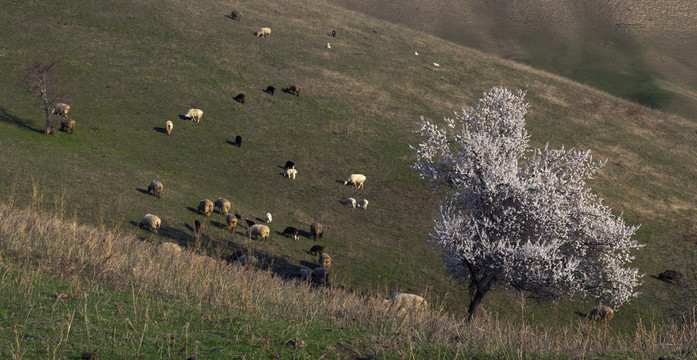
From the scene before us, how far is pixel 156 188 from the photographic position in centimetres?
3731

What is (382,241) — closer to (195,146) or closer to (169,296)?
(195,146)

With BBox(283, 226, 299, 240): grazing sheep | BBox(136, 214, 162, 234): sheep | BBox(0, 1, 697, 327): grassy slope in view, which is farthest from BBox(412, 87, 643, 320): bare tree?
BBox(136, 214, 162, 234): sheep

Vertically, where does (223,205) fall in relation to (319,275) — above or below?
above

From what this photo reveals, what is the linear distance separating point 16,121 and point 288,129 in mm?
22347

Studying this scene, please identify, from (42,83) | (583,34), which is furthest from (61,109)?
(583,34)

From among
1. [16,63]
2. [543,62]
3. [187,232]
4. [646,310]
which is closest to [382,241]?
[187,232]

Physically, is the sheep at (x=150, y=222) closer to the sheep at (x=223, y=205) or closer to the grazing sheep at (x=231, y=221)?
the grazing sheep at (x=231, y=221)

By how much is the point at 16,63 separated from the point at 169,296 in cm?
5246

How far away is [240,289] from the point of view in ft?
39.4

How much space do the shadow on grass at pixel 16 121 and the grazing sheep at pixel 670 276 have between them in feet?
153

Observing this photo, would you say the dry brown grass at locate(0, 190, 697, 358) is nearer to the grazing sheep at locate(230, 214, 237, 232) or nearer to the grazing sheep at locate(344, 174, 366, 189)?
the grazing sheep at locate(230, 214, 237, 232)

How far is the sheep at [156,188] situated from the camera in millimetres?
37312

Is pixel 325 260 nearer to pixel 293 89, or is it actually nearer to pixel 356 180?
pixel 356 180

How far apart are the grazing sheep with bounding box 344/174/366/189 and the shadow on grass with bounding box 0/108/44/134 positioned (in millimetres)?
24195
